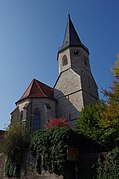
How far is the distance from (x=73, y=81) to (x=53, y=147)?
15.6m

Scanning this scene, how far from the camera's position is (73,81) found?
29562 millimetres

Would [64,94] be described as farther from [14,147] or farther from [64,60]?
[14,147]

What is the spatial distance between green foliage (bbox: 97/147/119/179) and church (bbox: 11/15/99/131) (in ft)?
39.4

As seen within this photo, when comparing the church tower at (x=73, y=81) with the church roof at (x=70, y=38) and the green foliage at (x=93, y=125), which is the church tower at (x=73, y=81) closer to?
the church roof at (x=70, y=38)

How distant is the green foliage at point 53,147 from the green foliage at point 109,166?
2.32 metres

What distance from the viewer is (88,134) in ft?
50.2

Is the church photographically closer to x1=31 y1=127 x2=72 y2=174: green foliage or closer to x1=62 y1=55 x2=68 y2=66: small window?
x1=62 y1=55 x2=68 y2=66: small window

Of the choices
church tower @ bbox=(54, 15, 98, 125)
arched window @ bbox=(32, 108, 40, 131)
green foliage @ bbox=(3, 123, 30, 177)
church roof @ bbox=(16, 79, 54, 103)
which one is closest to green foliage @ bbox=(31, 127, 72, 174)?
green foliage @ bbox=(3, 123, 30, 177)

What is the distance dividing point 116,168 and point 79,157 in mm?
2885

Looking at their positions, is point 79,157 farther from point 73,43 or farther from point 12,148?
point 73,43

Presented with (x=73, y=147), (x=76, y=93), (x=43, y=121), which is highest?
(x=76, y=93)

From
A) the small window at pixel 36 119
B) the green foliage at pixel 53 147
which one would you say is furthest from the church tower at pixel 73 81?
the green foliage at pixel 53 147

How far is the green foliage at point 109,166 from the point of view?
12281mm

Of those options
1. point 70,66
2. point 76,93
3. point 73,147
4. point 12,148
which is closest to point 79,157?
point 73,147
